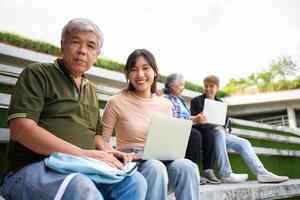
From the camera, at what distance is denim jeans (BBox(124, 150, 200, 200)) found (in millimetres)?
1586

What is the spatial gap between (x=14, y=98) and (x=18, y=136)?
149mm

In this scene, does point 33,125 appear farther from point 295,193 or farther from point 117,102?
point 295,193

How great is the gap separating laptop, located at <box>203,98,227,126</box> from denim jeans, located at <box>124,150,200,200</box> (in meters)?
1.58

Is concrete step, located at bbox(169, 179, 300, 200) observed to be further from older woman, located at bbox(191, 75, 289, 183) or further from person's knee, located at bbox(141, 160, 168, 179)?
person's knee, located at bbox(141, 160, 168, 179)

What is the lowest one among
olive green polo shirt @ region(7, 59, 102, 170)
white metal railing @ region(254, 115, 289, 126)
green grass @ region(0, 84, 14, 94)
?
white metal railing @ region(254, 115, 289, 126)

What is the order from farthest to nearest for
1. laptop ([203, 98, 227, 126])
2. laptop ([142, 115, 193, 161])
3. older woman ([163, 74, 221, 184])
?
laptop ([203, 98, 227, 126]) → older woman ([163, 74, 221, 184]) → laptop ([142, 115, 193, 161])

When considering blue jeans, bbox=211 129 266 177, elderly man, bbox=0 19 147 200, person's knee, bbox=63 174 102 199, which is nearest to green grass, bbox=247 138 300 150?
blue jeans, bbox=211 129 266 177

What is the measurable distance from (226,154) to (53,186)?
2.63 meters

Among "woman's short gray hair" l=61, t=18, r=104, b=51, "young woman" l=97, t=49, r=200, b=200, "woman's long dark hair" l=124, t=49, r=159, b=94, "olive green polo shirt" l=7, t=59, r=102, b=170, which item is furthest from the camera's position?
"woman's long dark hair" l=124, t=49, r=159, b=94

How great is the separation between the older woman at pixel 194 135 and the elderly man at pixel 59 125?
169 centimetres

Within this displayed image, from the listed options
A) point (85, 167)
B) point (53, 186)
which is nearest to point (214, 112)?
point (85, 167)

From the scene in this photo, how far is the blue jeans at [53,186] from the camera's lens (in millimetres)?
1167

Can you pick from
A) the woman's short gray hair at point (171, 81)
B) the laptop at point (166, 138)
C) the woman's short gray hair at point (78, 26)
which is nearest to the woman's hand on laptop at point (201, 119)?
Result: the woman's short gray hair at point (171, 81)

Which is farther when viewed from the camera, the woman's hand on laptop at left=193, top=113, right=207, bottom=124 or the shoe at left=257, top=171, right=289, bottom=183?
the shoe at left=257, top=171, right=289, bottom=183
